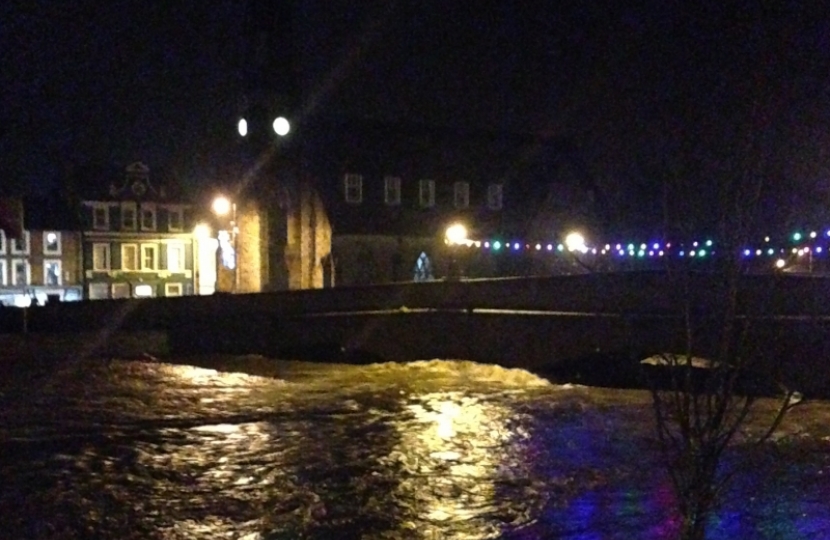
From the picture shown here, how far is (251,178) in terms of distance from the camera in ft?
166

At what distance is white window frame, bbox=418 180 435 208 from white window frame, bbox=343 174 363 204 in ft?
12.0

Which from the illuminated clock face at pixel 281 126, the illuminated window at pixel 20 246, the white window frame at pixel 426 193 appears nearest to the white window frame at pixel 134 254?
the illuminated window at pixel 20 246

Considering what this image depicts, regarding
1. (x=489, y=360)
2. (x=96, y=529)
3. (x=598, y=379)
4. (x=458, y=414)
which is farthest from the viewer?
(x=489, y=360)

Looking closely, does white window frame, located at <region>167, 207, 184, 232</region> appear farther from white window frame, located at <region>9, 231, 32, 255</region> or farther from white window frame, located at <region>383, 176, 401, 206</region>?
white window frame, located at <region>383, 176, 401, 206</region>

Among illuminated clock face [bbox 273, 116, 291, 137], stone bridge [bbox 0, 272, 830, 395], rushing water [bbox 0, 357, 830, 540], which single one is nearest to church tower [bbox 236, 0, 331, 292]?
illuminated clock face [bbox 273, 116, 291, 137]

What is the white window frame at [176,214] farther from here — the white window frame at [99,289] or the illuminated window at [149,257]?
the white window frame at [99,289]

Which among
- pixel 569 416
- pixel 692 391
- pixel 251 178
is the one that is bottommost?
pixel 569 416

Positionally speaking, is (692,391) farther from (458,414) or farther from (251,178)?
(251,178)

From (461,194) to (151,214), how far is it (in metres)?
25.8

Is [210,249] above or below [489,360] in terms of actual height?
above

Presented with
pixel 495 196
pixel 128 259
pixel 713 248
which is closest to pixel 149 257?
pixel 128 259

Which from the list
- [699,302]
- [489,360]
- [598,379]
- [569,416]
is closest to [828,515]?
[699,302]

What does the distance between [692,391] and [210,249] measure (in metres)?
56.3

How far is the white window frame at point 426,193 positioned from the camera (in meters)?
52.2
